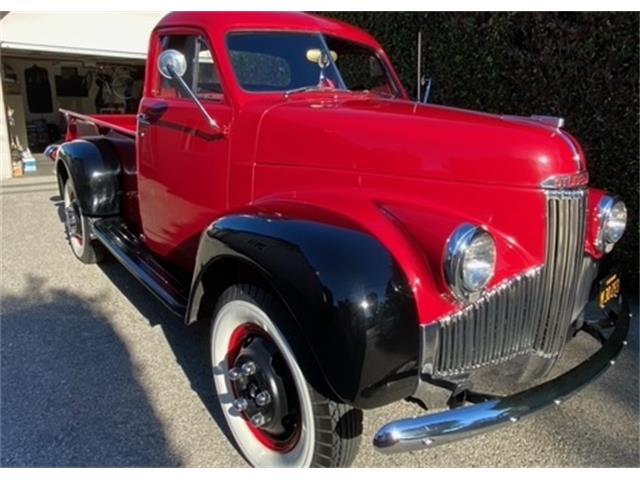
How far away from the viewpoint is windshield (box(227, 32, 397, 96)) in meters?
3.00

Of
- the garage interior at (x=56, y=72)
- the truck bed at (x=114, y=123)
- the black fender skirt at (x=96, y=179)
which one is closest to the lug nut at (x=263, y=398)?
the black fender skirt at (x=96, y=179)

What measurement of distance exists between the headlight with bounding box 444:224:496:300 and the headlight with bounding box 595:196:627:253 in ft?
2.97

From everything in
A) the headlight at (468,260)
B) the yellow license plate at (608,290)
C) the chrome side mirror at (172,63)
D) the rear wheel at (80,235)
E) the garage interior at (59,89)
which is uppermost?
the chrome side mirror at (172,63)

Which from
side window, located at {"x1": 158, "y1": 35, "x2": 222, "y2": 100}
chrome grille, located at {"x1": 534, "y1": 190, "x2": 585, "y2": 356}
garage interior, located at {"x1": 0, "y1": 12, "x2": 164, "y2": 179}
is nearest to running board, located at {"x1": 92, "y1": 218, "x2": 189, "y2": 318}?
side window, located at {"x1": 158, "y1": 35, "x2": 222, "y2": 100}

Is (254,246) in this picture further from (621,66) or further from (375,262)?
(621,66)

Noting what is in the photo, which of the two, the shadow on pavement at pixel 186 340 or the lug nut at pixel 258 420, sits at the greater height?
the lug nut at pixel 258 420

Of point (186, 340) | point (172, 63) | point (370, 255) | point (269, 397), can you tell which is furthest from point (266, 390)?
point (172, 63)

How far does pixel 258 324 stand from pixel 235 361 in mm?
279

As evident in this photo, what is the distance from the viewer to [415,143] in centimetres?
231

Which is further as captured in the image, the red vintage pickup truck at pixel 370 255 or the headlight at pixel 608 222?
the headlight at pixel 608 222

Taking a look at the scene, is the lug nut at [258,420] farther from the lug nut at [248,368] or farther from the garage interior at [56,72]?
the garage interior at [56,72]

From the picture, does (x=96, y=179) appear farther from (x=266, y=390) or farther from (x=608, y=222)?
(x=608, y=222)

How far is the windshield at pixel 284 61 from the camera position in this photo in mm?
2996

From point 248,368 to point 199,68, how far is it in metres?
1.81
